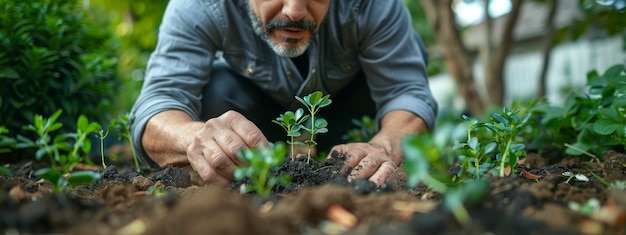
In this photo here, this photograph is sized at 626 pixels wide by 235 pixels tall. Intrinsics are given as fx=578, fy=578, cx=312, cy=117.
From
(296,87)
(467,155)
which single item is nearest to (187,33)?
(296,87)

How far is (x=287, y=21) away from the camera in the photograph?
226cm

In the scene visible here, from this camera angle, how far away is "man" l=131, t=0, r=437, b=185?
7.29 ft

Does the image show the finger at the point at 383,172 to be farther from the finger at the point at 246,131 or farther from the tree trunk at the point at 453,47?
the tree trunk at the point at 453,47

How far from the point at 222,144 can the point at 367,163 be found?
0.47 meters

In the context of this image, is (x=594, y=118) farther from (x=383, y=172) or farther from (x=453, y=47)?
(x=453, y=47)

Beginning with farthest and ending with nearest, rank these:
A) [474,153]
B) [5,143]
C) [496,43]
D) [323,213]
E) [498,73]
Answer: [496,43], [498,73], [5,143], [474,153], [323,213]

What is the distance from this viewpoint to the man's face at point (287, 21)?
7.29ft

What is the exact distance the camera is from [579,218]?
3.05 feet

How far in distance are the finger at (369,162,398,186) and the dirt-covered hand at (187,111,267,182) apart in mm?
370

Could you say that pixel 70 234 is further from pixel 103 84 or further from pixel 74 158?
pixel 103 84

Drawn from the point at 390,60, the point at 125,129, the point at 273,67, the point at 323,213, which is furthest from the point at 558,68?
the point at 323,213

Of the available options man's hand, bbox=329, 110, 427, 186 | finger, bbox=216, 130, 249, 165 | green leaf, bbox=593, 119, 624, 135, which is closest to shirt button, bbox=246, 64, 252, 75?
man's hand, bbox=329, 110, 427, 186

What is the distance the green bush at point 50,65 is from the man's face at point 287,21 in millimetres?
926

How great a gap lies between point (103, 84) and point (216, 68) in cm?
A: 63
